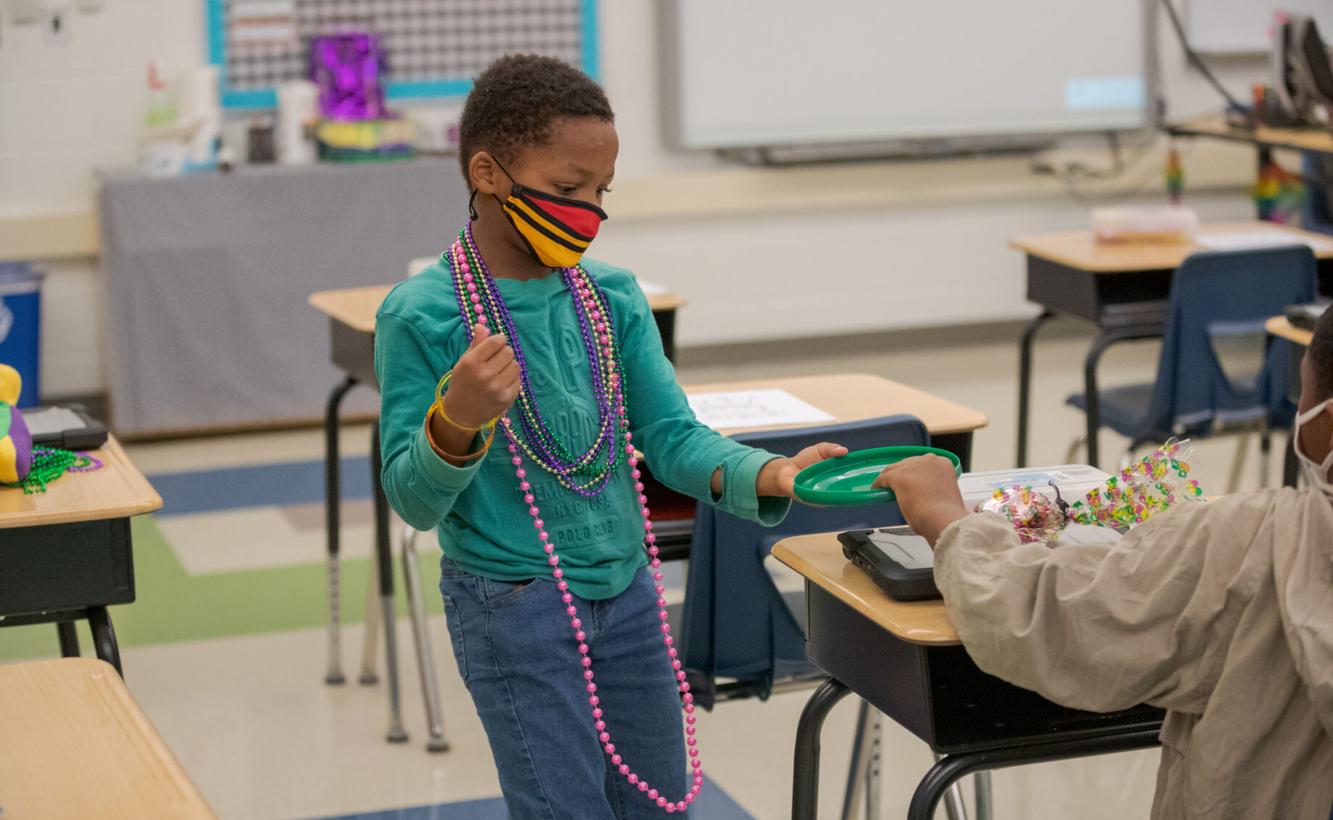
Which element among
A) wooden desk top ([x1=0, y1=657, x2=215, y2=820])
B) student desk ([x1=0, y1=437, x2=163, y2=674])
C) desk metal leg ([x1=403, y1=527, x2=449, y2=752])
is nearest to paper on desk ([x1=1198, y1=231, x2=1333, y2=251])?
desk metal leg ([x1=403, y1=527, x2=449, y2=752])

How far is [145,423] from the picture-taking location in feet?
18.4

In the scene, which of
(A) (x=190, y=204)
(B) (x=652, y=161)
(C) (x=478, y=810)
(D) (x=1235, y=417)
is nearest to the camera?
(C) (x=478, y=810)

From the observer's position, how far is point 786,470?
5.82 ft

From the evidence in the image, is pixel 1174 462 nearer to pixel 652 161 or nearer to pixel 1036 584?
pixel 1036 584

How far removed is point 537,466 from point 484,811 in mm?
1459

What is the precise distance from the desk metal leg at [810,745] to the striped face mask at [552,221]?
22.5 inches

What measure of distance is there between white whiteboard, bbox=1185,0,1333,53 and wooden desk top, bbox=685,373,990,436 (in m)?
4.43

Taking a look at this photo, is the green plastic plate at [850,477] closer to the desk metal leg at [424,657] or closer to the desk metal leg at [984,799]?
the desk metal leg at [984,799]

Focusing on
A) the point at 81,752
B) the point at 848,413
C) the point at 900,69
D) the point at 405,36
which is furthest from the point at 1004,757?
the point at 900,69

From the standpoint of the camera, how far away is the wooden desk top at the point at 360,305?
3.36 metres

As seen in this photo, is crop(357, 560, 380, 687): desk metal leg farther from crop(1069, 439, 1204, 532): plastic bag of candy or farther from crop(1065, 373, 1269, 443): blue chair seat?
crop(1069, 439, 1204, 532): plastic bag of candy

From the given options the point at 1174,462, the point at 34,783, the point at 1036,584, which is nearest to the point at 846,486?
the point at 1036,584

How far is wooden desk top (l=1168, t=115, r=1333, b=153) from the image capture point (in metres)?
5.54

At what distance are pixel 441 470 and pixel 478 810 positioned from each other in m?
1.59
